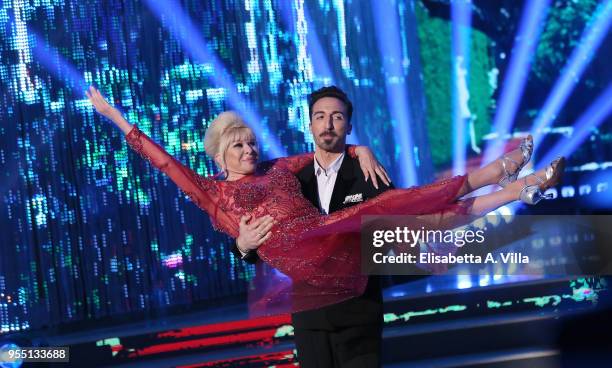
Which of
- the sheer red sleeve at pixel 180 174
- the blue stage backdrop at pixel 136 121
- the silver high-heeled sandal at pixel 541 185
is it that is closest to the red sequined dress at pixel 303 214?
the sheer red sleeve at pixel 180 174

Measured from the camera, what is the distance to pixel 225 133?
2.69m

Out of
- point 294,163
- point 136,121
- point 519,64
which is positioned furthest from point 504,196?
point 519,64

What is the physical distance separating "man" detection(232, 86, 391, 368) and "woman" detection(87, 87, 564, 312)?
0.04 m

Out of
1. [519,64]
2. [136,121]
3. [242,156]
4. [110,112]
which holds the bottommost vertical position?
[242,156]

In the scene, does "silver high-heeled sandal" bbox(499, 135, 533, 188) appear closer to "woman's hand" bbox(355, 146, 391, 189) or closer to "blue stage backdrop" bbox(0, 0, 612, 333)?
"woman's hand" bbox(355, 146, 391, 189)

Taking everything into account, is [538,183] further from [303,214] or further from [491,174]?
[303,214]

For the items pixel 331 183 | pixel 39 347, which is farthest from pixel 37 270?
pixel 331 183

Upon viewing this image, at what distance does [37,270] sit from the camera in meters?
5.20

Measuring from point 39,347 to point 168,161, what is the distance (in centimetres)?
241

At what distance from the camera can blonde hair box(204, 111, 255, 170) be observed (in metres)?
2.68

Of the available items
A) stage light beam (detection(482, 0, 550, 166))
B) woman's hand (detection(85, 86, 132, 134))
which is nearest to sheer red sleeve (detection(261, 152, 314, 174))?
woman's hand (detection(85, 86, 132, 134))

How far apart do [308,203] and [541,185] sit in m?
0.71

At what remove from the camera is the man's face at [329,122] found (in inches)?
98.8

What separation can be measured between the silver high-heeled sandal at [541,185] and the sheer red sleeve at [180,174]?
962 mm
